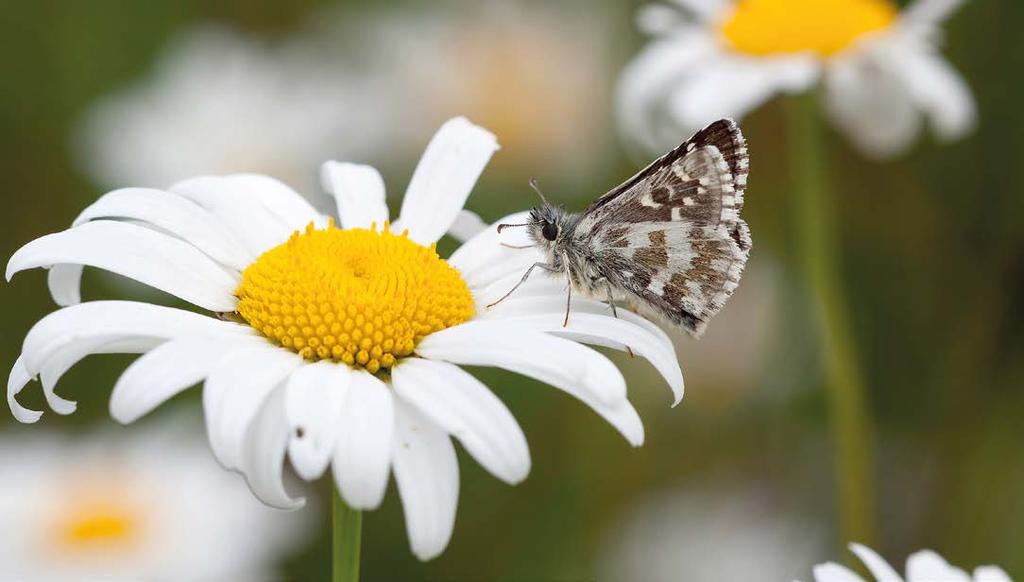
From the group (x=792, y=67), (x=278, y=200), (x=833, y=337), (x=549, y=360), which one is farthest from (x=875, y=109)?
(x=549, y=360)

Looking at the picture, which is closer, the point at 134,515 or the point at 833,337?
the point at 833,337

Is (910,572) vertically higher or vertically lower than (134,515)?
higher

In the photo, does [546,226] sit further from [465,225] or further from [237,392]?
[237,392]

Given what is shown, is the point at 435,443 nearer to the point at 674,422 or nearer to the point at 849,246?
the point at 674,422

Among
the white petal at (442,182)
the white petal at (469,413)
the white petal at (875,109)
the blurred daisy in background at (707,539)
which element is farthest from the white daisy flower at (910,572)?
the white petal at (875,109)

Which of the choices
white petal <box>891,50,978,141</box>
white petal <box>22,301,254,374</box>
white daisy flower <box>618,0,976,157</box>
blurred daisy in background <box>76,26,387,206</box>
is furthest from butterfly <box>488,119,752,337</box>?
blurred daisy in background <box>76,26,387,206</box>

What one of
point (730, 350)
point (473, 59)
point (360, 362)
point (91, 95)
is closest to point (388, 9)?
point (473, 59)

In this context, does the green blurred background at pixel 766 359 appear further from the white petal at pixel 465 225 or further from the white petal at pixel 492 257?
the white petal at pixel 492 257
